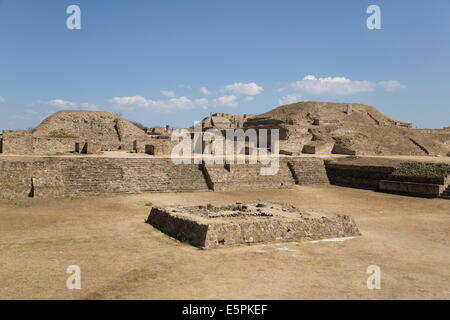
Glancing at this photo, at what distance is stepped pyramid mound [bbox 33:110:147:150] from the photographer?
35.3 m

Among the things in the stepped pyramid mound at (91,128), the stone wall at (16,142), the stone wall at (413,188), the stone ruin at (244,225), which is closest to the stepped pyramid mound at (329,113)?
the stepped pyramid mound at (91,128)

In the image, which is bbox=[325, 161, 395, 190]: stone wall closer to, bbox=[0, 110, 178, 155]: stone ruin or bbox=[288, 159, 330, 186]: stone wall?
bbox=[288, 159, 330, 186]: stone wall

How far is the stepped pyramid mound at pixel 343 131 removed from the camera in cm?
3600

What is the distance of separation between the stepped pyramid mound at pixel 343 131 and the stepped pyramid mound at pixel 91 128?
540 inches

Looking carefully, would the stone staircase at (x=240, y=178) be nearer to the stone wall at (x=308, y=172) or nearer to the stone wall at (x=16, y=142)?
the stone wall at (x=308, y=172)

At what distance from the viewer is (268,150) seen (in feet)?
115

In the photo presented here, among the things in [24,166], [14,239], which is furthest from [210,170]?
[14,239]

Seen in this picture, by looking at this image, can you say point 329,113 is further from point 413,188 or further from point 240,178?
point 240,178

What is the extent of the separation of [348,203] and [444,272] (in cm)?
1041

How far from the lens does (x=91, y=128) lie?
36.9 metres

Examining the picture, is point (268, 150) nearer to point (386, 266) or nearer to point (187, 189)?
point (187, 189)

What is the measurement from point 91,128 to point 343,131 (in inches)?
958

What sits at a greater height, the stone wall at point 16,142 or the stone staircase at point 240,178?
the stone wall at point 16,142

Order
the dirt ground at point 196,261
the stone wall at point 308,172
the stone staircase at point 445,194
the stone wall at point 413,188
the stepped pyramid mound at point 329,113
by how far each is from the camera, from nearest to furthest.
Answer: the dirt ground at point 196,261, the stone staircase at point 445,194, the stone wall at point 413,188, the stone wall at point 308,172, the stepped pyramid mound at point 329,113
